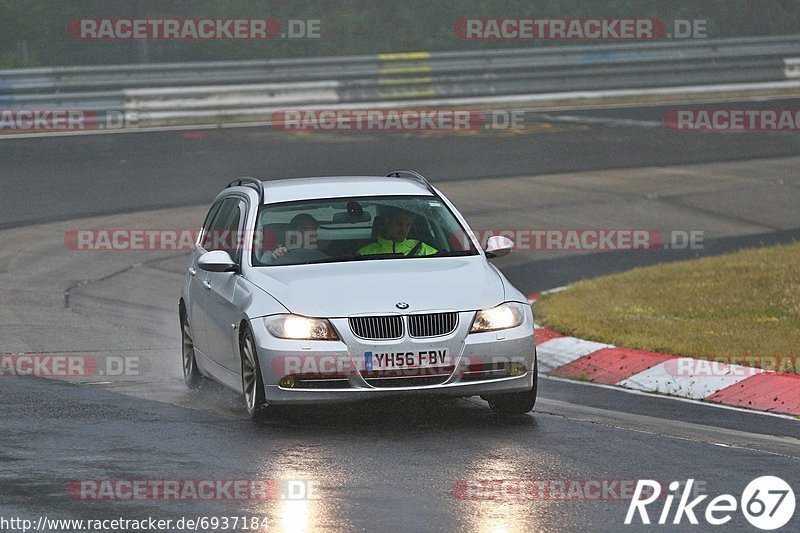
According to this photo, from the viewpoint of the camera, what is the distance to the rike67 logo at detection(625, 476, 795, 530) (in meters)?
6.94

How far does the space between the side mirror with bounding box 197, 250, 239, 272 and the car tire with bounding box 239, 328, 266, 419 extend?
25.4 inches

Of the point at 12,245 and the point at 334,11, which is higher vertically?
the point at 334,11

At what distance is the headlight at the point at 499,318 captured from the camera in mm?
9422

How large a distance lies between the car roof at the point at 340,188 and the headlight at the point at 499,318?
1.59 m

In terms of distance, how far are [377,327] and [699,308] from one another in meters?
5.70

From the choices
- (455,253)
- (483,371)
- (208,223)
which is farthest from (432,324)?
(208,223)

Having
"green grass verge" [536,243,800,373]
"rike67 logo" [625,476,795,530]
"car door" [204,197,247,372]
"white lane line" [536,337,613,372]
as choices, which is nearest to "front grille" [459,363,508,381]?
"car door" [204,197,247,372]

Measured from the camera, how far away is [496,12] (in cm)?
3694

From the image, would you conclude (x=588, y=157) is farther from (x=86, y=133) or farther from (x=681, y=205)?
(x=86, y=133)

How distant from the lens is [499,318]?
31.2ft

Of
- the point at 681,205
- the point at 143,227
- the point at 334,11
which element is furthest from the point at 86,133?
the point at 334,11

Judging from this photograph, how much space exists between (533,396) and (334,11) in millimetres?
29813

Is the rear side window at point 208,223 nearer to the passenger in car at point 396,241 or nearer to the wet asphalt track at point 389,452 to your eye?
the wet asphalt track at point 389,452

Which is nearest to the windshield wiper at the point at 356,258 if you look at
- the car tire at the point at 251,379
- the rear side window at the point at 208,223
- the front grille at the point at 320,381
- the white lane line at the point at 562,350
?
the car tire at the point at 251,379
